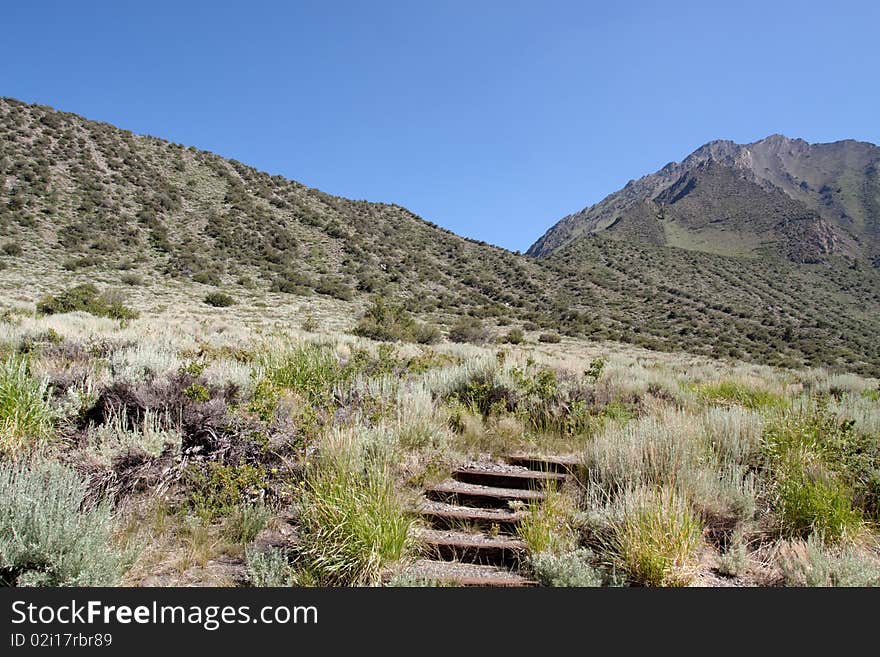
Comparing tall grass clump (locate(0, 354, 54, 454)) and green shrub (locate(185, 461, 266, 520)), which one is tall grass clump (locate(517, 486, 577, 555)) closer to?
green shrub (locate(185, 461, 266, 520))

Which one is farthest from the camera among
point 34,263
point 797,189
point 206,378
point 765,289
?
point 797,189

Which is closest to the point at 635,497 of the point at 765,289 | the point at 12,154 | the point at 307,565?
the point at 307,565

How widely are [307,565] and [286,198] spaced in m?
54.7

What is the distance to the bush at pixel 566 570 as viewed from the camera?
10.4ft

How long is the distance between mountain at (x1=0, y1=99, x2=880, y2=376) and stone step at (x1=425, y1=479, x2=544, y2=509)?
20.6 metres

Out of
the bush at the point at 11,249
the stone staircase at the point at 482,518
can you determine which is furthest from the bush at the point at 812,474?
the bush at the point at 11,249

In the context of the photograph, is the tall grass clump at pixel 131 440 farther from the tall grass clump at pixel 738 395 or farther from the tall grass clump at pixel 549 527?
the tall grass clump at pixel 738 395

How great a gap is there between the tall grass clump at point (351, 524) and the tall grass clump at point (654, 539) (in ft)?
5.40

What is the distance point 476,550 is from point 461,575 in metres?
0.40

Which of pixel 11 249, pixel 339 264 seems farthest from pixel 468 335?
pixel 11 249

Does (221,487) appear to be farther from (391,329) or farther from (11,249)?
(11,249)

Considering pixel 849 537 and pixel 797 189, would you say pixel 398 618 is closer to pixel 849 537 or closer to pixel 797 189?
pixel 849 537

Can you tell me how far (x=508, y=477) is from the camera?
17.1ft

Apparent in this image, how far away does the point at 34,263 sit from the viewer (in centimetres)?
2695
